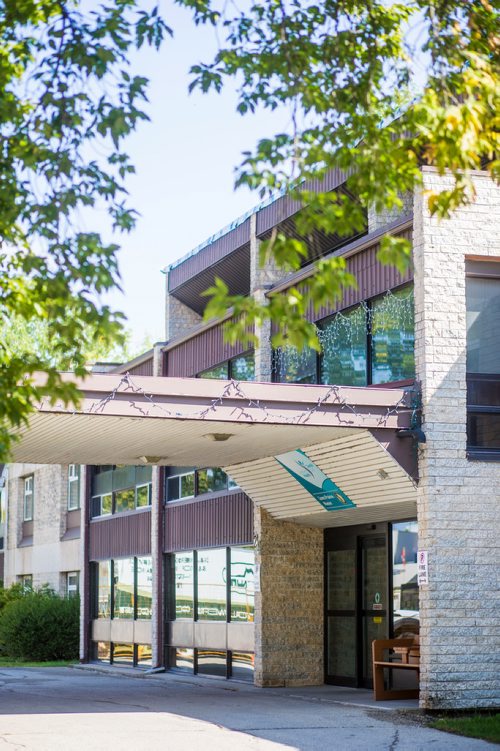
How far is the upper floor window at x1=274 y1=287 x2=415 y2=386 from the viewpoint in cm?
1738

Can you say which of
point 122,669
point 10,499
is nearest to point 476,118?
point 122,669

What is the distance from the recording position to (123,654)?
2855 cm

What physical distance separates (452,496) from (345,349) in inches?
135

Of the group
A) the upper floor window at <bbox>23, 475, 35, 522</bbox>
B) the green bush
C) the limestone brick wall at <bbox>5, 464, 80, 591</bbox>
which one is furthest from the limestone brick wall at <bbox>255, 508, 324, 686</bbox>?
the upper floor window at <bbox>23, 475, 35, 522</bbox>

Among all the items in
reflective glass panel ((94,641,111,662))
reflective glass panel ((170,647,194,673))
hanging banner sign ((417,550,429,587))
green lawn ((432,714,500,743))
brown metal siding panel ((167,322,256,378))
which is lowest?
reflective glass panel ((94,641,111,662))

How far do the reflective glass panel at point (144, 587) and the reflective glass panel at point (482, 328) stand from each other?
11.8 metres

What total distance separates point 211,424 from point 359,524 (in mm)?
5457

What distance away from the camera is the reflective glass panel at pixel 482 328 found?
1692 cm

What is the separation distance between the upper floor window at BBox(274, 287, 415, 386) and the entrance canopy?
121 centimetres

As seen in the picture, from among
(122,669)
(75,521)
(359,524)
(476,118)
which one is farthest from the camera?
(75,521)

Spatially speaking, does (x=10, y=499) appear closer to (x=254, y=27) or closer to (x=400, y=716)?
(x=400, y=716)

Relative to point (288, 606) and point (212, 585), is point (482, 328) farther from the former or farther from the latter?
point (212, 585)

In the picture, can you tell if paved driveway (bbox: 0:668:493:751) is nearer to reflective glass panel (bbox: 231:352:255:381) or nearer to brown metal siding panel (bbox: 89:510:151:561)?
reflective glass panel (bbox: 231:352:255:381)

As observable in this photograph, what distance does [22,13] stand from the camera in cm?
947
